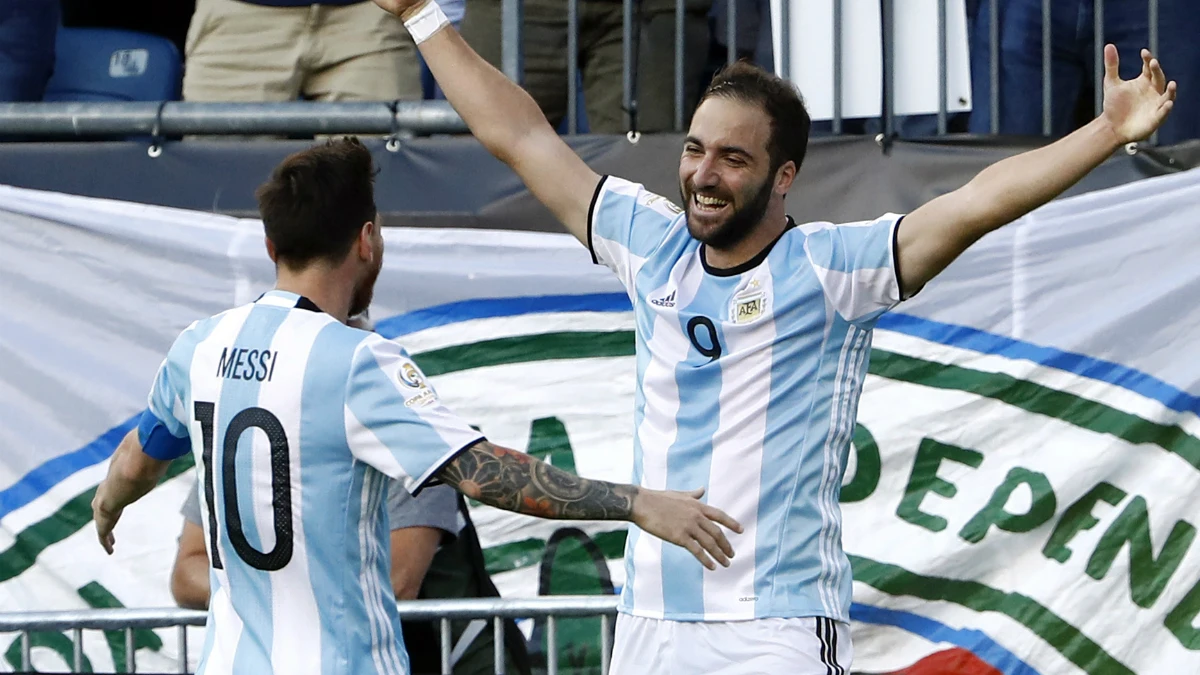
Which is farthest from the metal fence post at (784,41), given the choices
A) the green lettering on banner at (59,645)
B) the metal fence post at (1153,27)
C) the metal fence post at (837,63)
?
the green lettering on banner at (59,645)

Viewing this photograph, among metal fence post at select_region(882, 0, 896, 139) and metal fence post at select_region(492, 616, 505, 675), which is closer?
metal fence post at select_region(492, 616, 505, 675)

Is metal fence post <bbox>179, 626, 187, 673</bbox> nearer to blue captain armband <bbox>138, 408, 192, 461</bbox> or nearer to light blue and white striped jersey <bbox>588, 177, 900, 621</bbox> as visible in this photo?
blue captain armband <bbox>138, 408, 192, 461</bbox>

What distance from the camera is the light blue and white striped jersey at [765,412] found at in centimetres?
355

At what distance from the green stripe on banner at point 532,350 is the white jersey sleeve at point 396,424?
6.72ft

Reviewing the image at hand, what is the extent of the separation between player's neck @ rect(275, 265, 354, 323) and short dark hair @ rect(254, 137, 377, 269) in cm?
2

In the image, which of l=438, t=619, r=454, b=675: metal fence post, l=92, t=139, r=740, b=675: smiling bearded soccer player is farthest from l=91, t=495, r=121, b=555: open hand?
l=438, t=619, r=454, b=675: metal fence post

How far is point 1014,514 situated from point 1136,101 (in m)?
1.90

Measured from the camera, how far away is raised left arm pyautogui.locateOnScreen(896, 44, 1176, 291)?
3.34 meters

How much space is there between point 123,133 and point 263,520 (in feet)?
9.64

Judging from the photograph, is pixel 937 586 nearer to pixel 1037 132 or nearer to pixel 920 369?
pixel 920 369

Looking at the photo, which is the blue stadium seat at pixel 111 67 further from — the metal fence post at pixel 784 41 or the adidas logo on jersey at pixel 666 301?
the adidas logo on jersey at pixel 666 301

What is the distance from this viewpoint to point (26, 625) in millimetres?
4664

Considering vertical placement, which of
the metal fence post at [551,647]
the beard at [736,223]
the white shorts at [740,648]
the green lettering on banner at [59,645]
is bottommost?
the green lettering on banner at [59,645]

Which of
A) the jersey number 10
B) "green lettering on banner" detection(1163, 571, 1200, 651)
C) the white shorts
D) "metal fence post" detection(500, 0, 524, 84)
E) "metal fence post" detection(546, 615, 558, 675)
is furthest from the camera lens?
"metal fence post" detection(500, 0, 524, 84)
